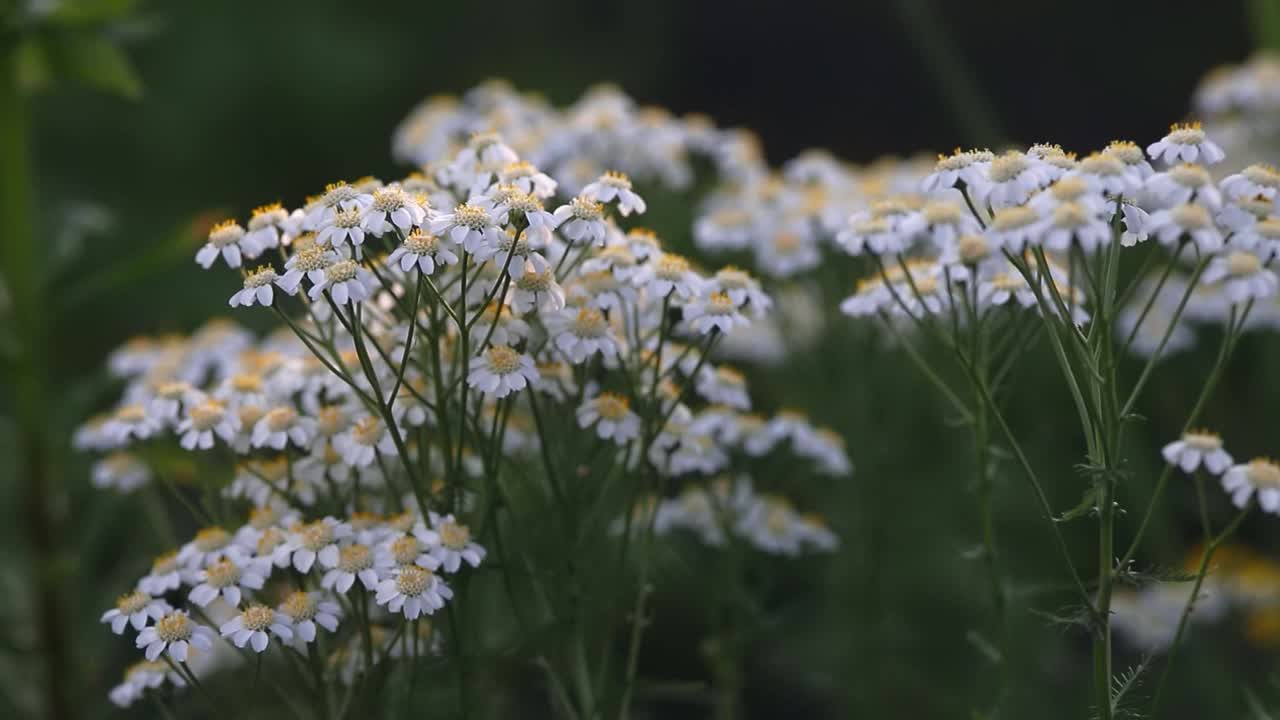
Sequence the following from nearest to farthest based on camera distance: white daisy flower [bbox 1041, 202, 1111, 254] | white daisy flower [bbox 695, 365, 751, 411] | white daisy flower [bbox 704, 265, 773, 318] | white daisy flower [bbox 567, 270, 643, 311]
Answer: white daisy flower [bbox 1041, 202, 1111, 254]
white daisy flower [bbox 567, 270, 643, 311]
white daisy flower [bbox 704, 265, 773, 318]
white daisy flower [bbox 695, 365, 751, 411]

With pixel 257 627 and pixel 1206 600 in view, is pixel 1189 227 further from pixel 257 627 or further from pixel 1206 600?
pixel 1206 600

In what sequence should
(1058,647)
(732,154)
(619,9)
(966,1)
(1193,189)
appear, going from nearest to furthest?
(1193,189)
(1058,647)
(732,154)
(966,1)
(619,9)

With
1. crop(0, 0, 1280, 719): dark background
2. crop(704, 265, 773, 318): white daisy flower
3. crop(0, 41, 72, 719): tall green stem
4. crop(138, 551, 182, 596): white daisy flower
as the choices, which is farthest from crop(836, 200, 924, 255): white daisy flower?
crop(0, 0, 1280, 719): dark background

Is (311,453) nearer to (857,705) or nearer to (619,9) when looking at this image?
(857,705)

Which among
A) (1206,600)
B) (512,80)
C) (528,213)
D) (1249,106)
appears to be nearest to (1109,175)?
(528,213)

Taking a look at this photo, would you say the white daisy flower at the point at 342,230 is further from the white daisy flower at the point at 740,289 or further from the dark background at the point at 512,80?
the dark background at the point at 512,80

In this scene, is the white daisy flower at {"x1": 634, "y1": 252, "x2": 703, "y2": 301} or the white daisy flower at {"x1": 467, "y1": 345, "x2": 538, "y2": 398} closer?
the white daisy flower at {"x1": 467, "y1": 345, "x2": 538, "y2": 398}

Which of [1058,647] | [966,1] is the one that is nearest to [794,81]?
[966,1]

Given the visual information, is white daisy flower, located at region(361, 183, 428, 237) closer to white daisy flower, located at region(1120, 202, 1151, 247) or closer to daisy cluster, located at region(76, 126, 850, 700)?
daisy cluster, located at region(76, 126, 850, 700)
